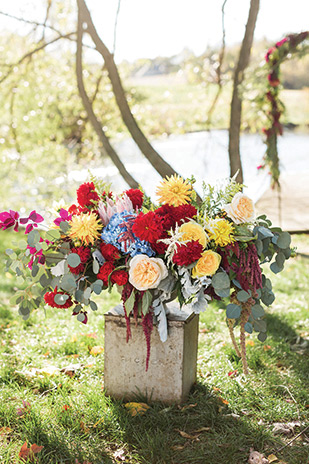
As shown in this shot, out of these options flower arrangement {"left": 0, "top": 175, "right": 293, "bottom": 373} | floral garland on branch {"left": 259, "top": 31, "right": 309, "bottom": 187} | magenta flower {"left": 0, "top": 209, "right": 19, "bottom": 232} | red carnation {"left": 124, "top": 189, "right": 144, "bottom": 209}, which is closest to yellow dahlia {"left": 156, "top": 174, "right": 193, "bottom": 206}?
flower arrangement {"left": 0, "top": 175, "right": 293, "bottom": 373}

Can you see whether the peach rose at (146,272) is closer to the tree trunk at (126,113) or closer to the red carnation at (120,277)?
the red carnation at (120,277)

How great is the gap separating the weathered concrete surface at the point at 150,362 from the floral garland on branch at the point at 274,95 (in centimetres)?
285

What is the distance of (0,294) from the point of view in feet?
15.1

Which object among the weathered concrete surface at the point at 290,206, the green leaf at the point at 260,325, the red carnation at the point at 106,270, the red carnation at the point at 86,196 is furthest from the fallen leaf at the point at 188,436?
the weathered concrete surface at the point at 290,206

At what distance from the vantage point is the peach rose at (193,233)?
6.84 feet

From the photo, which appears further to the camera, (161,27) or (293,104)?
(293,104)

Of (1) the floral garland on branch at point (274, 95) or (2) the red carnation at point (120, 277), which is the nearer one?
(2) the red carnation at point (120, 277)

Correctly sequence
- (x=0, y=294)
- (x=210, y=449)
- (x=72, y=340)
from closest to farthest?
(x=210, y=449), (x=72, y=340), (x=0, y=294)

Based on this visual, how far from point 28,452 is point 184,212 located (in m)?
1.25

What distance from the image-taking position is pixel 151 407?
2.44m

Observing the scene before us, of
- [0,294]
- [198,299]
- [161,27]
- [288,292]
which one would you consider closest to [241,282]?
[198,299]

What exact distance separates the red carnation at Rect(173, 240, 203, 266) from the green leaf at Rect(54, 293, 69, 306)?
0.57 meters

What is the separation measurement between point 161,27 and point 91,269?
16.5 feet

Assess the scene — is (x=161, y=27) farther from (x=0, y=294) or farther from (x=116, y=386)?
(x=116, y=386)
